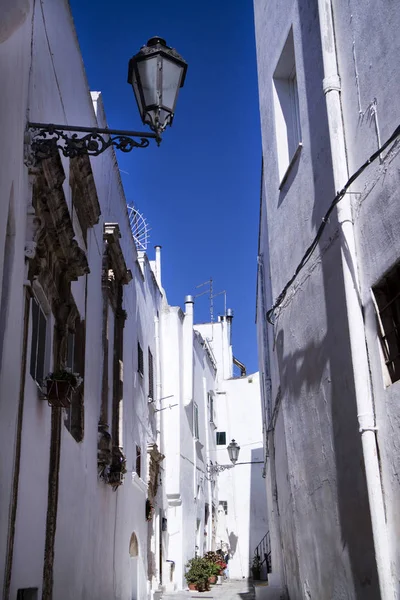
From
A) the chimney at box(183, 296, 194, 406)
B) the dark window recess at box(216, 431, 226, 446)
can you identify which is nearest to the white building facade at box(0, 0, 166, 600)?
the chimney at box(183, 296, 194, 406)

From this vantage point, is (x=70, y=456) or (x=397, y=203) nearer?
(x=397, y=203)

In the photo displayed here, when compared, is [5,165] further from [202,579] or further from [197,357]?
[197,357]

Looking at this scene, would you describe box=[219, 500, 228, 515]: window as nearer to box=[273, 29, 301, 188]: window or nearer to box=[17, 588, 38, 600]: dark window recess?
box=[273, 29, 301, 188]: window

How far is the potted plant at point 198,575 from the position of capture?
68.7 ft

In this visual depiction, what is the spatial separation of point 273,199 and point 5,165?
4536 mm

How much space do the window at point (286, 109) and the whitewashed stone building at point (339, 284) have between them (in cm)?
2

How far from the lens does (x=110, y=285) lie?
517 inches

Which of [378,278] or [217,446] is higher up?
[217,446]

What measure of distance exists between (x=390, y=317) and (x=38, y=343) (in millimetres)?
3813

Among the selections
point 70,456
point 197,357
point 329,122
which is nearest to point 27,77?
point 329,122

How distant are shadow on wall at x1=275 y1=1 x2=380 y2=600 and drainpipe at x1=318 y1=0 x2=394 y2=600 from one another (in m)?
0.29

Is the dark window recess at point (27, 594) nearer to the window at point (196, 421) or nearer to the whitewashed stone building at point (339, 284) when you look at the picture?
the whitewashed stone building at point (339, 284)

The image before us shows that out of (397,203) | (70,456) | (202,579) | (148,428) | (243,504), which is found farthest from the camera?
(243,504)

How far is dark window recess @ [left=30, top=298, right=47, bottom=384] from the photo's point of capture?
7.84 m
